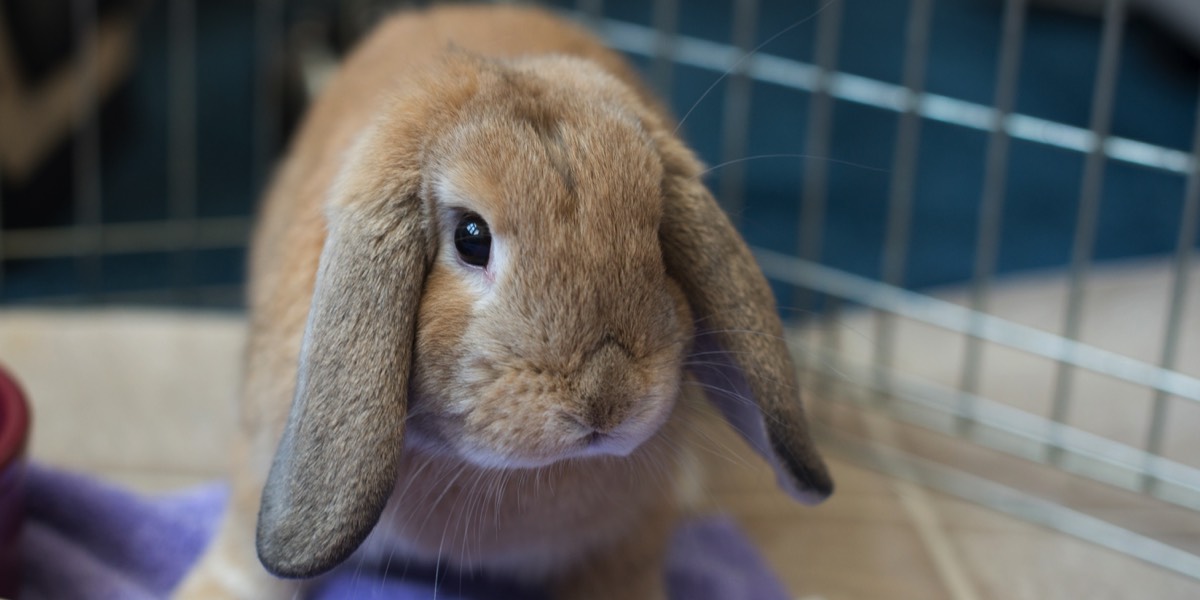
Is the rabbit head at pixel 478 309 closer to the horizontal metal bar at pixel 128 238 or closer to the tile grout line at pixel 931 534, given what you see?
the tile grout line at pixel 931 534

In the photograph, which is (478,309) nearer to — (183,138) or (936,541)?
(936,541)

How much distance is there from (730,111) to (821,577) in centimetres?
165

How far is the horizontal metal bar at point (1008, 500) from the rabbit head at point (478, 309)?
91 cm

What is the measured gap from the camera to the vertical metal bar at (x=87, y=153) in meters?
2.49

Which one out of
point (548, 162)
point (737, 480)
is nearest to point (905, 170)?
point (737, 480)

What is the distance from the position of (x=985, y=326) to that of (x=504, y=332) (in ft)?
3.99

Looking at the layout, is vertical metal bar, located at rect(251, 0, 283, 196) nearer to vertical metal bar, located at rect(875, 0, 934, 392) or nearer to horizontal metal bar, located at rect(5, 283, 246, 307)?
horizontal metal bar, located at rect(5, 283, 246, 307)

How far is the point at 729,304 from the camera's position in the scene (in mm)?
1184

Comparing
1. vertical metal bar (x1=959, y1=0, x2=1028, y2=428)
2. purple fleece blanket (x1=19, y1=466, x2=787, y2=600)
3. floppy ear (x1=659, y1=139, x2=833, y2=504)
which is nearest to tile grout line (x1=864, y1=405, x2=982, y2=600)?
vertical metal bar (x1=959, y1=0, x2=1028, y2=428)

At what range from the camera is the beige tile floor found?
5.62 feet

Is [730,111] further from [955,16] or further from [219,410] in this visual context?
[219,410]

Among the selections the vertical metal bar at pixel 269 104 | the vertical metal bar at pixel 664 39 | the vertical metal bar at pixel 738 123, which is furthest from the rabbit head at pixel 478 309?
the vertical metal bar at pixel 269 104

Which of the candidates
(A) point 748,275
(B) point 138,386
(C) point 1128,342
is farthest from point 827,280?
(B) point 138,386

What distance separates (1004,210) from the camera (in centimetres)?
290
